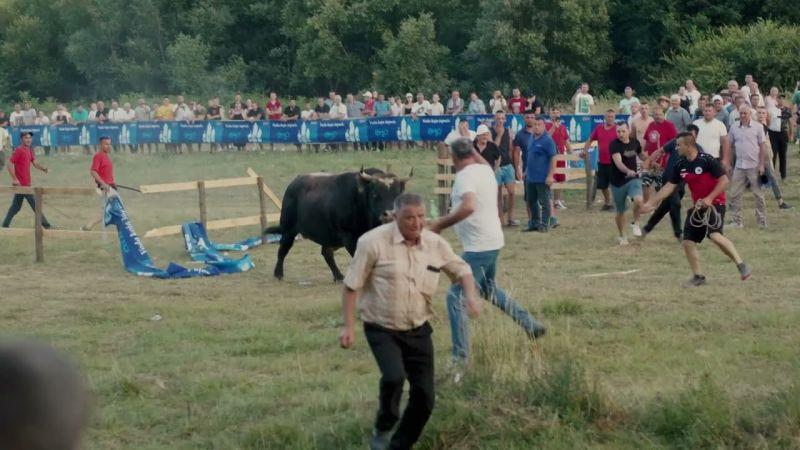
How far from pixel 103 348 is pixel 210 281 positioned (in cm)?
462

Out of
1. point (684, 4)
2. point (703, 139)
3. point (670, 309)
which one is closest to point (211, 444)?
point (670, 309)

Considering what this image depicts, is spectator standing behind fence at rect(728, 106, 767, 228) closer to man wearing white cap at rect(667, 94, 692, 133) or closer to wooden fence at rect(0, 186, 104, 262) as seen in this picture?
man wearing white cap at rect(667, 94, 692, 133)

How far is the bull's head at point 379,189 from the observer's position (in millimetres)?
14438

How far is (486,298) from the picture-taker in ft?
33.0

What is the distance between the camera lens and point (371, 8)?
183 feet

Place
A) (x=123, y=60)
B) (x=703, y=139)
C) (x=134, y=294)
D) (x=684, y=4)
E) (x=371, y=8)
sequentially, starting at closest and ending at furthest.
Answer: (x=134, y=294), (x=703, y=139), (x=684, y=4), (x=371, y=8), (x=123, y=60)

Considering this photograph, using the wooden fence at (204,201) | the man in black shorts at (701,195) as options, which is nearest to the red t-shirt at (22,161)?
the wooden fence at (204,201)

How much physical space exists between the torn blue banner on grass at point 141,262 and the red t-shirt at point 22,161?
213 inches

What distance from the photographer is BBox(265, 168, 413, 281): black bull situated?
14.6m

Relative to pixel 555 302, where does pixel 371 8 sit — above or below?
above

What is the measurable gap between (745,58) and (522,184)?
20632mm

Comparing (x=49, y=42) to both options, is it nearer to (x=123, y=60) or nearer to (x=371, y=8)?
(x=123, y=60)

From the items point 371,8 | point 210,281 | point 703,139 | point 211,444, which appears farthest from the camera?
point 371,8

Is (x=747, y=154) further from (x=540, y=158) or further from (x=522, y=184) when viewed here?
(x=522, y=184)
